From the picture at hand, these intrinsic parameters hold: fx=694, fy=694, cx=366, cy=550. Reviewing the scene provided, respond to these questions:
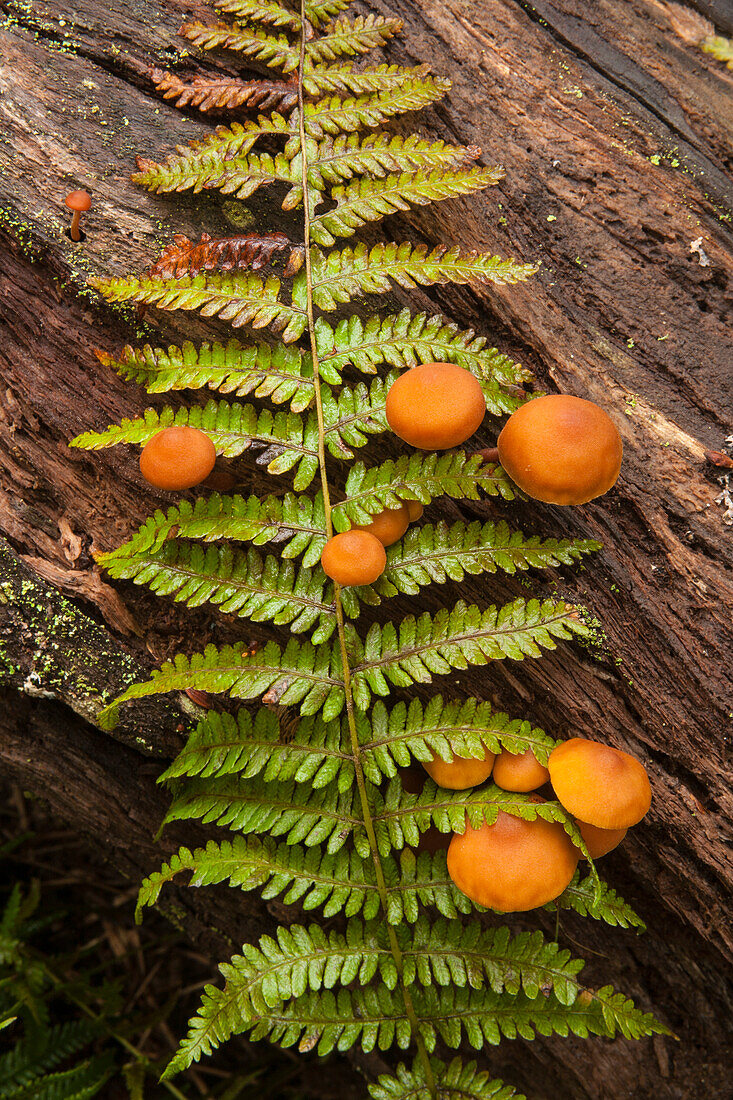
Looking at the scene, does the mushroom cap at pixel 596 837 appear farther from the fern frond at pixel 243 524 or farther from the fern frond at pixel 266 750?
the fern frond at pixel 243 524

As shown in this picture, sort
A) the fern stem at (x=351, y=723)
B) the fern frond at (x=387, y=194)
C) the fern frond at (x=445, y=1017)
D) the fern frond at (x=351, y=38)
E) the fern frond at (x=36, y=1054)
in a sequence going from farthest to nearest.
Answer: the fern frond at (x=36, y=1054) → the fern frond at (x=351, y=38) → the fern frond at (x=387, y=194) → the fern stem at (x=351, y=723) → the fern frond at (x=445, y=1017)

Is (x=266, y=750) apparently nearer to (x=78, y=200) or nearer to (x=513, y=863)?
(x=513, y=863)

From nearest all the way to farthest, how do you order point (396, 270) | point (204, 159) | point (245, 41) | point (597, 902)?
point (597, 902) → point (396, 270) → point (204, 159) → point (245, 41)

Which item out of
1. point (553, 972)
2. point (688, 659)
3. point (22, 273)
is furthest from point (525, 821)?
point (22, 273)

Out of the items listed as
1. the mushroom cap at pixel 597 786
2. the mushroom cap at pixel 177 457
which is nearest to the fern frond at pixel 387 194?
the mushroom cap at pixel 177 457

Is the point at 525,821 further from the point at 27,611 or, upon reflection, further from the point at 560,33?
the point at 560,33

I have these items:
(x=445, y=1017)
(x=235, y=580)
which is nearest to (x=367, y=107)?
(x=235, y=580)
